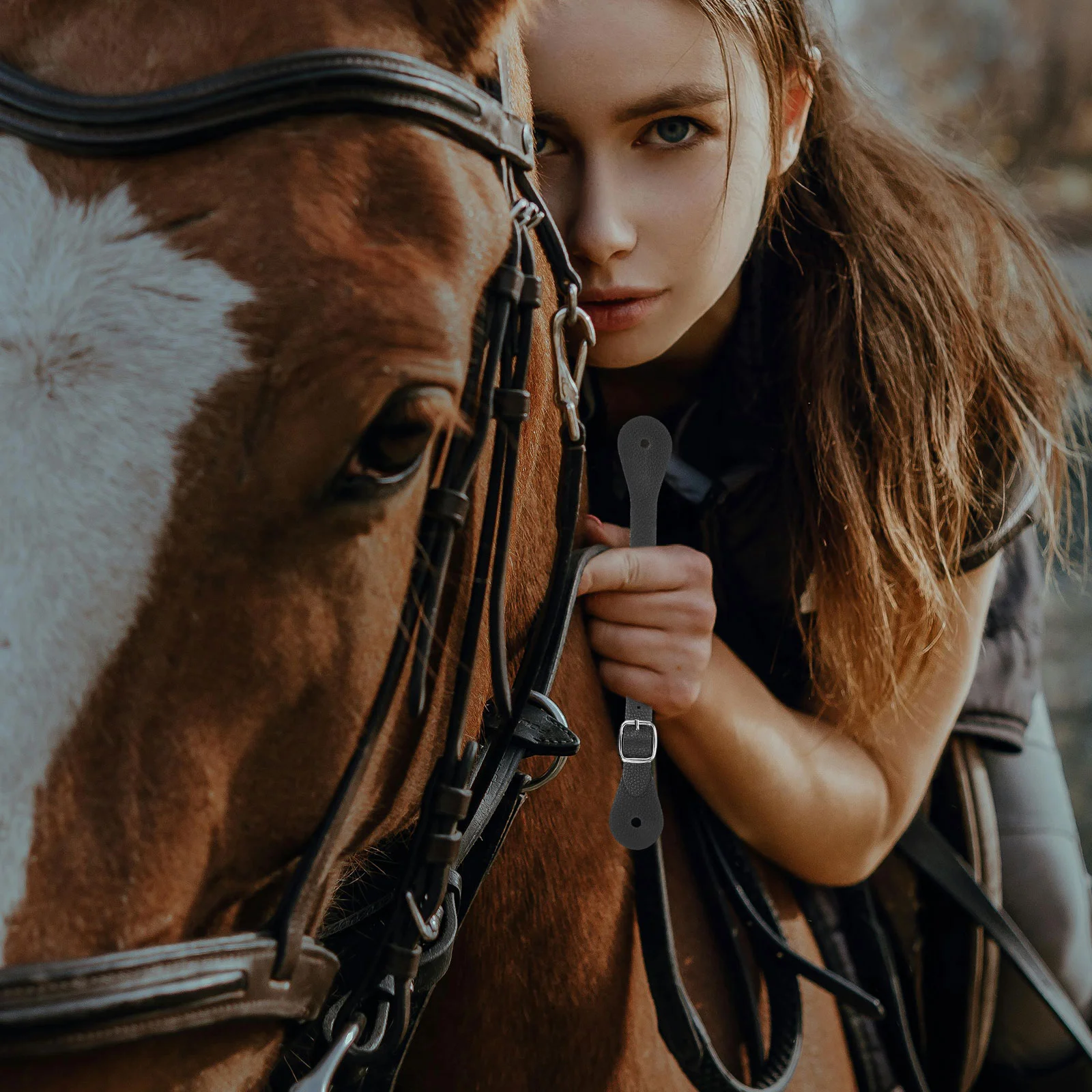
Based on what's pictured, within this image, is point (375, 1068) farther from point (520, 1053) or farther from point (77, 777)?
point (77, 777)

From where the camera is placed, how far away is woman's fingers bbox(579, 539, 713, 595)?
1185 mm

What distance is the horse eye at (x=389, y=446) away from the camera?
796 mm

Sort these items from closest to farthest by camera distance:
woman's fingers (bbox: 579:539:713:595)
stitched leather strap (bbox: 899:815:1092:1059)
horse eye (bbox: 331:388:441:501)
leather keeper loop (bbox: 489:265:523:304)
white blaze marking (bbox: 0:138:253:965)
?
1. white blaze marking (bbox: 0:138:253:965)
2. horse eye (bbox: 331:388:441:501)
3. leather keeper loop (bbox: 489:265:523:304)
4. woman's fingers (bbox: 579:539:713:595)
5. stitched leather strap (bbox: 899:815:1092:1059)

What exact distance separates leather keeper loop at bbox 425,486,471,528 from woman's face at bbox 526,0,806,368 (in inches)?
18.3

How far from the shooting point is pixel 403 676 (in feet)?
2.97

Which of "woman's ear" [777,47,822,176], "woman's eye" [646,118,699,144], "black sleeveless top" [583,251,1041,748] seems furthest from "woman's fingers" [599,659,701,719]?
"woman's ear" [777,47,822,176]

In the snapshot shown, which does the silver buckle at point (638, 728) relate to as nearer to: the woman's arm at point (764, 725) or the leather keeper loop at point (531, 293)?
the woman's arm at point (764, 725)

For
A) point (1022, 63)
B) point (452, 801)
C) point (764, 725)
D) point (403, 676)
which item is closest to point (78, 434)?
point (403, 676)

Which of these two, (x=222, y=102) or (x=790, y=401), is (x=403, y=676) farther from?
(x=790, y=401)

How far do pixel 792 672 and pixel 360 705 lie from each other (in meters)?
0.89

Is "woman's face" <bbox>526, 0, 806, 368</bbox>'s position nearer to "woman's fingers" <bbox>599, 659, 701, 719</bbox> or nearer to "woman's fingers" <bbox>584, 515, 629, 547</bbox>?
"woman's fingers" <bbox>584, 515, 629, 547</bbox>

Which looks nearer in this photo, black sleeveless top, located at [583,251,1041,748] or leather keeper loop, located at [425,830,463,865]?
leather keeper loop, located at [425,830,463,865]

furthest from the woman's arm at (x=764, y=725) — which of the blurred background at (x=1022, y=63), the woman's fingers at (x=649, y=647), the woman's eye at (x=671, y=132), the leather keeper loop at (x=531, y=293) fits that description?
the blurred background at (x=1022, y=63)

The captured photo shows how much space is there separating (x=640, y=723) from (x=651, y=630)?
10cm
